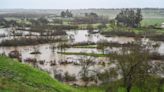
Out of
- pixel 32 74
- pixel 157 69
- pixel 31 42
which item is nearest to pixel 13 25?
pixel 31 42

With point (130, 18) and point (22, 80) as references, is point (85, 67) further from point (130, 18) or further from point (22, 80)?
point (130, 18)

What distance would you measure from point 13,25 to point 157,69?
117 metres

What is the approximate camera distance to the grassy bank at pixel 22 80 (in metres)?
16.4

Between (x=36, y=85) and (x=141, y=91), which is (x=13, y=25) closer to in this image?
(x=141, y=91)

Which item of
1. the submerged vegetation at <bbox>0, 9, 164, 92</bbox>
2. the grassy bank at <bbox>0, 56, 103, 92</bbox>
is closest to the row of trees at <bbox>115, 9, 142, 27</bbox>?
the submerged vegetation at <bbox>0, 9, 164, 92</bbox>

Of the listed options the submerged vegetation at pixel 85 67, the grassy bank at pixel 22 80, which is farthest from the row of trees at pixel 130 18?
the grassy bank at pixel 22 80

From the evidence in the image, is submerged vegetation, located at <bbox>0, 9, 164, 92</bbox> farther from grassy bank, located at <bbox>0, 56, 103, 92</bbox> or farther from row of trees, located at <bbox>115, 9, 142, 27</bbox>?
row of trees, located at <bbox>115, 9, 142, 27</bbox>

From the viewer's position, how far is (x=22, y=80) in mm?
18547

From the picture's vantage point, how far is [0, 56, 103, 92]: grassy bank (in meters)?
16.4

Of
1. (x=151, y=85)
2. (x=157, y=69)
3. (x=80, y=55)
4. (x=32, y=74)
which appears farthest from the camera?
(x=80, y=55)

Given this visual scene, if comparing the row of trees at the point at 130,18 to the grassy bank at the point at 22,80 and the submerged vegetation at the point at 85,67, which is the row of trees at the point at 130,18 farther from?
the grassy bank at the point at 22,80

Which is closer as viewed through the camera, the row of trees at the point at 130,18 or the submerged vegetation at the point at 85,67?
the submerged vegetation at the point at 85,67

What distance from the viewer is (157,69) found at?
39.7m

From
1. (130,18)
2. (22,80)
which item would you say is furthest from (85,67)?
(130,18)
